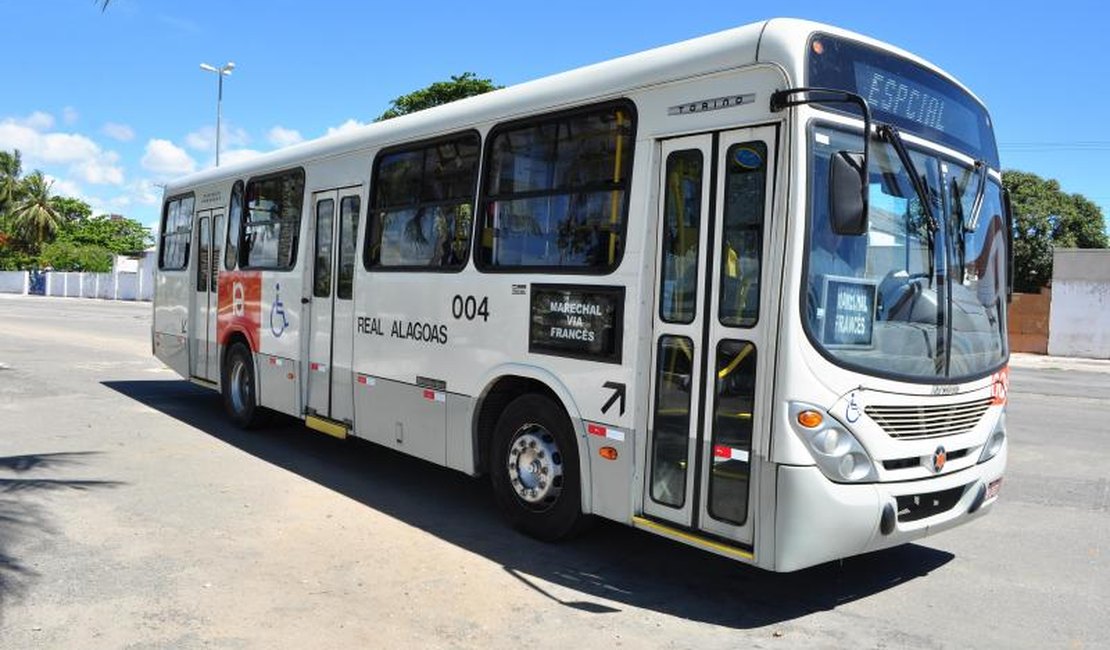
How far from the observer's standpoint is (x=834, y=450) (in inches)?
172

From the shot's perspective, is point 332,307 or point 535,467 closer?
point 535,467

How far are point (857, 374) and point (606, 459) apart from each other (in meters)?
1.59

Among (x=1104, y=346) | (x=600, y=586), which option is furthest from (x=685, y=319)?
(x=1104, y=346)

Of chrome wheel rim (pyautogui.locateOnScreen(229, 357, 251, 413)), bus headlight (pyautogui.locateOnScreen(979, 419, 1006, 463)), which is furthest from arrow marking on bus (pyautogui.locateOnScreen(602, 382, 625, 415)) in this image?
chrome wheel rim (pyautogui.locateOnScreen(229, 357, 251, 413))

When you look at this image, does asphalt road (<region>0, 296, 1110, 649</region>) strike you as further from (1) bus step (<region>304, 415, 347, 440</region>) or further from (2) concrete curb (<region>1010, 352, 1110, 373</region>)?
(2) concrete curb (<region>1010, 352, 1110, 373</region>)

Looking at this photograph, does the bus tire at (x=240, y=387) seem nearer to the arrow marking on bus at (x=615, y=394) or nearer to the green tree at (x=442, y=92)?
the arrow marking on bus at (x=615, y=394)

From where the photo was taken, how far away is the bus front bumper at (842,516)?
4324 mm

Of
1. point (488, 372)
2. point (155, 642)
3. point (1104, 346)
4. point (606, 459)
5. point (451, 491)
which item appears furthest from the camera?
point (1104, 346)

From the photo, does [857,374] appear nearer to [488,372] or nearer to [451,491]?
[488,372]

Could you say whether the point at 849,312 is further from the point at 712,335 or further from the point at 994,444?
the point at 994,444

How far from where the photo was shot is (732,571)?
550cm

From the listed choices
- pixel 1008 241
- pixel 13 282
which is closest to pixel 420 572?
pixel 1008 241

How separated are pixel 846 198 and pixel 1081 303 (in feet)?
98.9

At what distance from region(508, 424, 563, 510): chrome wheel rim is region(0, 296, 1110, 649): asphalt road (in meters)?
0.34
